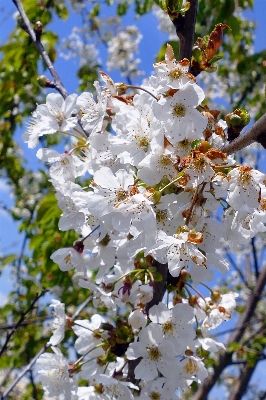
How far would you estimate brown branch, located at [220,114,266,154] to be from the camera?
957 millimetres

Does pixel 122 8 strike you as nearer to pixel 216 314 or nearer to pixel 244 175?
pixel 216 314

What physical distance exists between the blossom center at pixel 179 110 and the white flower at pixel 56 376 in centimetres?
102

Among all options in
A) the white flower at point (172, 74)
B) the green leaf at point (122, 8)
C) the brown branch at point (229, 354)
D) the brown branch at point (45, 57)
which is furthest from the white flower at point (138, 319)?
the green leaf at point (122, 8)

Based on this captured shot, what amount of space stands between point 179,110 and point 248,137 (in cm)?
20

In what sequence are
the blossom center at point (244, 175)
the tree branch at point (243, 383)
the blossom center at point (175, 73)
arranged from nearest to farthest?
the blossom center at point (244, 175) → the blossom center at point (175, 73) → the tree branch at point (243, 383)

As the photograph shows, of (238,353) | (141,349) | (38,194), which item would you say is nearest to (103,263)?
(141,349)

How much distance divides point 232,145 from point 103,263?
66 centimetres

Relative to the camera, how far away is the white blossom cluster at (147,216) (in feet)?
3.66

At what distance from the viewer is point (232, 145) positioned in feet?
3.58

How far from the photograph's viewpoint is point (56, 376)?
1604 millimetres

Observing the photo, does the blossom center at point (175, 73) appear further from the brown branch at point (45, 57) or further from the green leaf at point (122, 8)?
the green leaf at point (122, 8)

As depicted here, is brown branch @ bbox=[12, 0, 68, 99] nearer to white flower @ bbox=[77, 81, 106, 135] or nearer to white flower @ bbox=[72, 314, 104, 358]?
white flower @ bbox=[77, 81, 106, 135]

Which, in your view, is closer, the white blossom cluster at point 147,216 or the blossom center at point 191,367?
the white blossom cluster at point 147,216

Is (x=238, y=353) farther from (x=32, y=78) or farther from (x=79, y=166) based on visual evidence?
(x=32, y=78)
